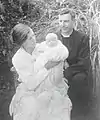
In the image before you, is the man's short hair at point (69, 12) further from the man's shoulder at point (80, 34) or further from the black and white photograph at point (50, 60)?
the man's shoulder at point (80, 34)

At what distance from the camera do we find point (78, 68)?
244cm

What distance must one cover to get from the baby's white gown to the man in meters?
A: 0.28

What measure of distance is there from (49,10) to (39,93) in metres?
0.75

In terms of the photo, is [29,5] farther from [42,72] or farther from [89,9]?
[42,72]

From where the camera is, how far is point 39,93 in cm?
212

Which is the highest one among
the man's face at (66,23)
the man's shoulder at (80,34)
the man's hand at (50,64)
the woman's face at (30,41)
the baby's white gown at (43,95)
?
the man's face at (66,23)

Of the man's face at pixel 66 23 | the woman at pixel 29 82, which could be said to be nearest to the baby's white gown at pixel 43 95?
the woman at pixel 29 82

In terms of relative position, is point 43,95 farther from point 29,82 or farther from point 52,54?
point 52,54

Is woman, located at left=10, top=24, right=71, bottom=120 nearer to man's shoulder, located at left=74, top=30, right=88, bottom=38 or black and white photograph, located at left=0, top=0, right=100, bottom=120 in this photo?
black and white photograph, located at left=0, top=0, right=100, bottom=120

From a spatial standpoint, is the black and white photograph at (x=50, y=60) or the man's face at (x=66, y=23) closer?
the black and white photograph at (x=50, y=60)

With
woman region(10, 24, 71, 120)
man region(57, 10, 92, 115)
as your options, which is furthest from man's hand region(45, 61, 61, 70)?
man region(57, 10, 92, 115)

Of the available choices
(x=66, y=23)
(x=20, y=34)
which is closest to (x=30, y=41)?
(x=20, y=34)

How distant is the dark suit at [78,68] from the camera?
2.40 metres

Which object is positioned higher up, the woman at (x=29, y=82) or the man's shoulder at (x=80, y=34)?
the man's shoulder at (x=80, y=34)
